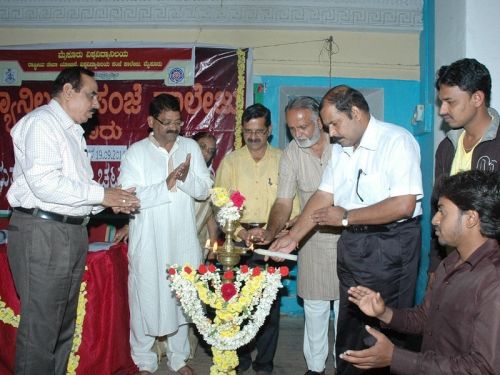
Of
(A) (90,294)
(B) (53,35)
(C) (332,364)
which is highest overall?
(B) (53,35)

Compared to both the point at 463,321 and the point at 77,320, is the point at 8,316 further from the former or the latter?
the point at 463,321

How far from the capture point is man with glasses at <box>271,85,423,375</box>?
2488 millimetres

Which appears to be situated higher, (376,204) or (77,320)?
(376,204)

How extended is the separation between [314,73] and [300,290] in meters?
2.42

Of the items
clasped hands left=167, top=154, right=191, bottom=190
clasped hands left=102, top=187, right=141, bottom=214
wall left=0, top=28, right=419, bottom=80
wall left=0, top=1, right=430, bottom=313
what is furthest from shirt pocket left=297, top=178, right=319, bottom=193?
wall left=0, top=28, right=419, bottom=80

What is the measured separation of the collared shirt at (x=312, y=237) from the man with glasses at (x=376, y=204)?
0.65 meters

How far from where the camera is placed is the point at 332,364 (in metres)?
3.82

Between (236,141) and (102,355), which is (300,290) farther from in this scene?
(236,141)

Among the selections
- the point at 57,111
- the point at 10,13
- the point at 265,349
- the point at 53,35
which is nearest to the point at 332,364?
the point at 265,349

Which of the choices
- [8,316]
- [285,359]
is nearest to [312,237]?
[285,359]

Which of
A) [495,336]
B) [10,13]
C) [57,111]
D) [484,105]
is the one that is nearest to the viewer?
[495,336]

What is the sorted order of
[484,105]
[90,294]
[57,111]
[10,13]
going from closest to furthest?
[484,105] < [57,111] < [90,294] < [10,13]

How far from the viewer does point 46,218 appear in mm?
2789

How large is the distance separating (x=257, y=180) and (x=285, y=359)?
1470mm
